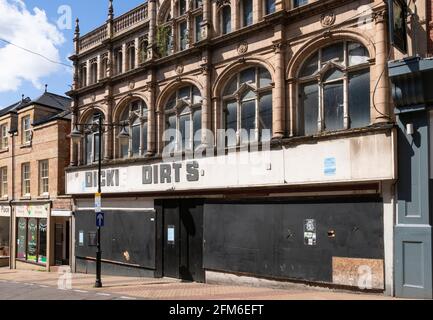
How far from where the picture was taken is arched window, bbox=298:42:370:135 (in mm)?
13672

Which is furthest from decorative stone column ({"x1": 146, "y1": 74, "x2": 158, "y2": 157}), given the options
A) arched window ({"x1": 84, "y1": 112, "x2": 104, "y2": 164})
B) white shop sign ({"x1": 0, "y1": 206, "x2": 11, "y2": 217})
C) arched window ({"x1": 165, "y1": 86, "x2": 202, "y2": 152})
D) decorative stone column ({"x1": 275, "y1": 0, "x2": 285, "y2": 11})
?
white shop sign ({"x1": 0, "y1": 206, "x2": 11, "y2": 217})

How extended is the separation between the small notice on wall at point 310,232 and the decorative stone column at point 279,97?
2.88 metres

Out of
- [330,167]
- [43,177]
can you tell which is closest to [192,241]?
[330,167]

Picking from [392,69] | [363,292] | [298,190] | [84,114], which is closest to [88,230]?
[84,114]

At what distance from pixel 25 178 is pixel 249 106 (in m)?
18.1

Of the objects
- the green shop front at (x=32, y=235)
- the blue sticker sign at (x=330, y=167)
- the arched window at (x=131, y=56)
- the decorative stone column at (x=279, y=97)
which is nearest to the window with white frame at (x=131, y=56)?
the arched window at (x=131, y=56)

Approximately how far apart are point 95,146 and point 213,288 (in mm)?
11332

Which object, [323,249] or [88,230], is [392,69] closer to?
[323,249]

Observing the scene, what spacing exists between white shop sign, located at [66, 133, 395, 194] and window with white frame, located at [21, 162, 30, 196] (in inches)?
400

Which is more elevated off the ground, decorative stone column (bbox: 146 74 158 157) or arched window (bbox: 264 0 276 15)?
arched window (bbox: 264 0 276 15)

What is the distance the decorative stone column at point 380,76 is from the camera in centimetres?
1285

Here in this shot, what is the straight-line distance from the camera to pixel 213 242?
16875mm

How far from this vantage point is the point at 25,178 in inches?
1145

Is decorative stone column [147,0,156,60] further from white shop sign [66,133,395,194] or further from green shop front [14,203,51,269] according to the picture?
green shop front [14,203,51,269]
